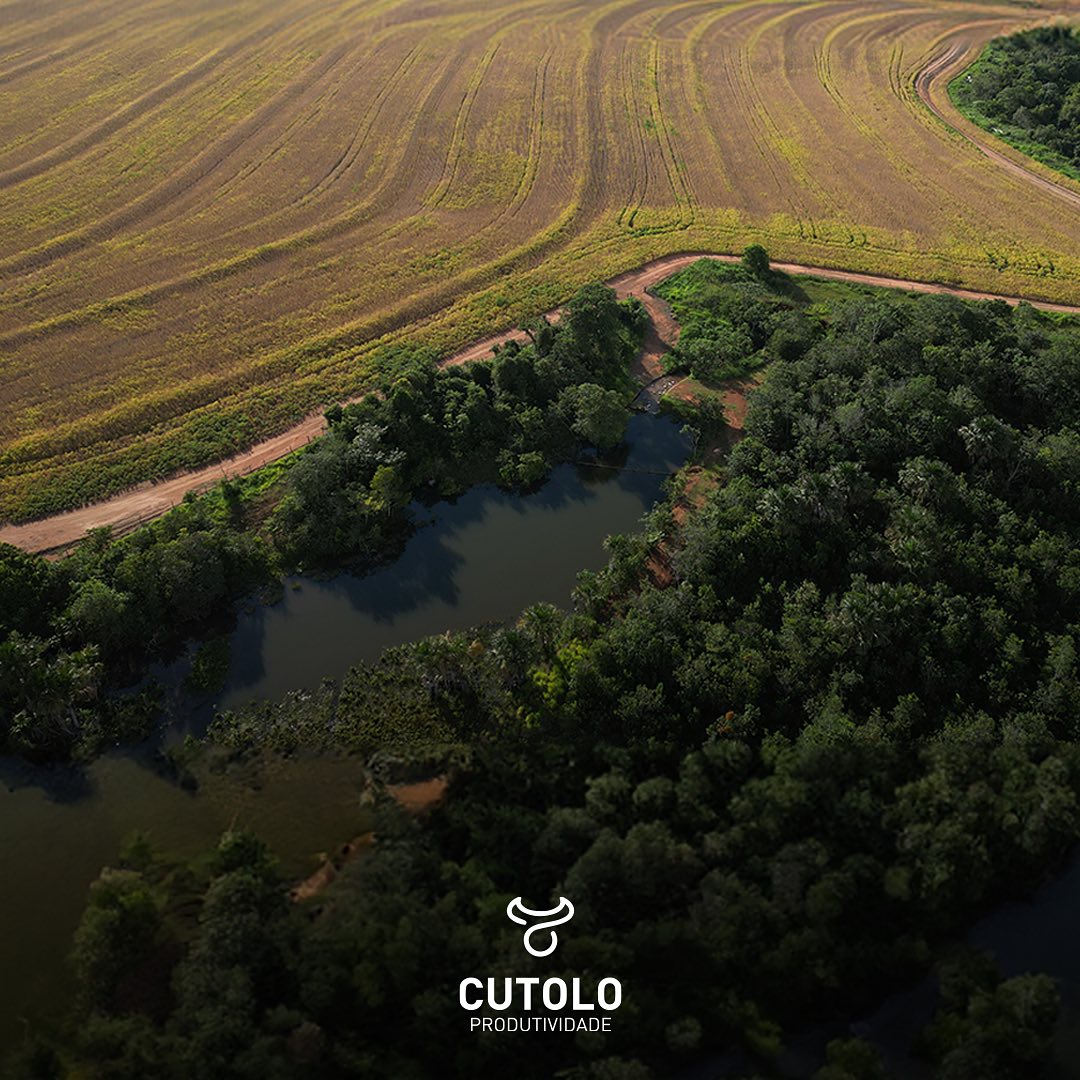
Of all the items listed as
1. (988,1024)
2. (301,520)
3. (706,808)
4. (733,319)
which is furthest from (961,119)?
(988,1024)

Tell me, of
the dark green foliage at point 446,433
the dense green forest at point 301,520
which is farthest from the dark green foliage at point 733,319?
the dark green foliage at point 446,433

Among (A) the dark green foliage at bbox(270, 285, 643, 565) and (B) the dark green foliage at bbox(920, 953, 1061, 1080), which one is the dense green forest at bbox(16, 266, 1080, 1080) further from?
(A) the dark green foliage at bbox(270, 285, 643, 565)

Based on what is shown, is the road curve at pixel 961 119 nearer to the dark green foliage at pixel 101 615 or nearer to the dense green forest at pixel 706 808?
the dense green forest at pixel 706 808

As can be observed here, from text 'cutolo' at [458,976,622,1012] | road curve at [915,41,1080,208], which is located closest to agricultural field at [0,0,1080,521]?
road curve at [915,41,1080,208]

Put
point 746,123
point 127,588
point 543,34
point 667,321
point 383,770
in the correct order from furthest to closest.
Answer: point 543,34 < point 746,123 < point 667,321 < point 127,588 < point 383,770

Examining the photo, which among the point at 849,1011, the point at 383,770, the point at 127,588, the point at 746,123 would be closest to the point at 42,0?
the point at 746,123

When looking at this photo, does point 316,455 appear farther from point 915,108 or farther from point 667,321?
point 915,108
